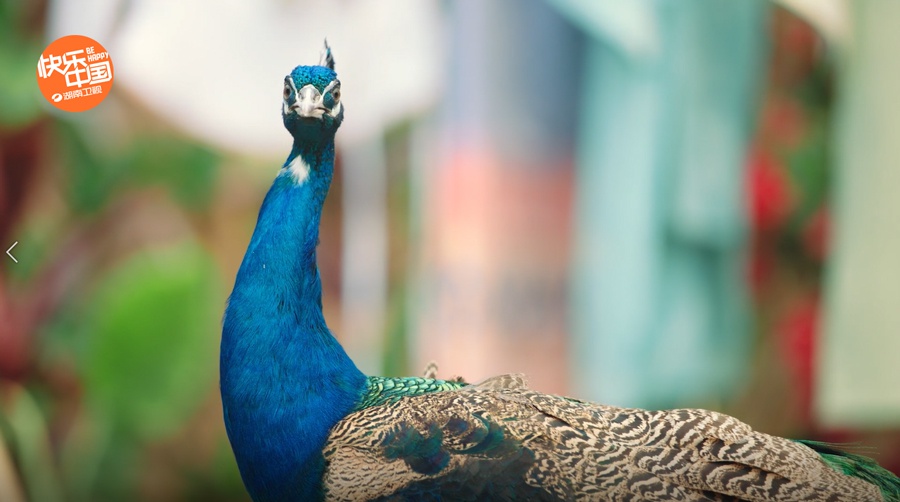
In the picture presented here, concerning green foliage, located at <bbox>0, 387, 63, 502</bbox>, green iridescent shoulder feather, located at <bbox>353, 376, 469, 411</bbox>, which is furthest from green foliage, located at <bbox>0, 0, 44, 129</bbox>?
green iridescent shoulder feather, located at <bbox>353, 376, 469, 411</bbox>

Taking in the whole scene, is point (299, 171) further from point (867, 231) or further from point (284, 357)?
point (867, 231)

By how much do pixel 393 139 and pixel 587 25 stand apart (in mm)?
640

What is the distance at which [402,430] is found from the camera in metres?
1.31

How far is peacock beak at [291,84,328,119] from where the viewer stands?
1.35 metres

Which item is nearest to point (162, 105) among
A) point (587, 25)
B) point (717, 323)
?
point (587, 25)

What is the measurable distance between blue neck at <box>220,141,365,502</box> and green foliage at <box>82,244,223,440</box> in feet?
3.15

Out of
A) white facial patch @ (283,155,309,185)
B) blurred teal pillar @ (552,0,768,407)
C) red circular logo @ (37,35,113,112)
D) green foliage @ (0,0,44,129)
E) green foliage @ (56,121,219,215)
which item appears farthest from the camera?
blurred teal pillar @ (552,0,768,407)

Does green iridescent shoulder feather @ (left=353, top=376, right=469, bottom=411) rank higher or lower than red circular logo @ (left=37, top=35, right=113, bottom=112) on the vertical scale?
lower

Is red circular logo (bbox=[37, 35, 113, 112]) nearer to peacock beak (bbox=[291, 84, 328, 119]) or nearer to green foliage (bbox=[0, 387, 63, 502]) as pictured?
green foliage (bbox=[0, 387, 63, 502])

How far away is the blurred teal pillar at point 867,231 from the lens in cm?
267

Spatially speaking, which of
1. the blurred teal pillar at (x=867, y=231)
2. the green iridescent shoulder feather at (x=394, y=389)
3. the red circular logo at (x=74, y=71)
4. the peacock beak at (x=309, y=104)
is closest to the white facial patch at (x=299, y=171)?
the peacock beak at (x=309, y=104)

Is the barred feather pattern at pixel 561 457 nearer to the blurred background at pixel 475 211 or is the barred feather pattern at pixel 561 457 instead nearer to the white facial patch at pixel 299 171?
the white facial patch at pixel 299 171

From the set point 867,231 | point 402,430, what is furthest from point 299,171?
point 867,231

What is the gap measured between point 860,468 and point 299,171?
102 centimetres
